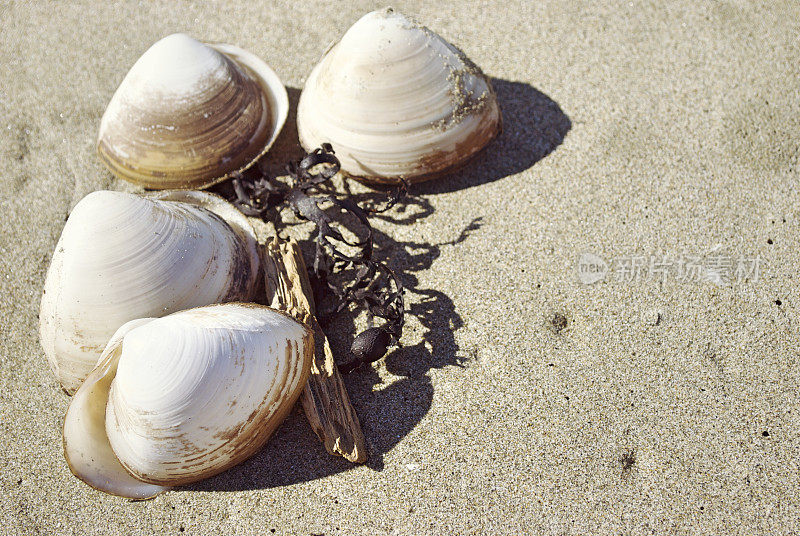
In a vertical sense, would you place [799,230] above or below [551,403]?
above

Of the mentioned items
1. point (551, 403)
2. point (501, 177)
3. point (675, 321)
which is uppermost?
point (501, 177)

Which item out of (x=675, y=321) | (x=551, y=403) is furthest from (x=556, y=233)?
(x=551, y=403)

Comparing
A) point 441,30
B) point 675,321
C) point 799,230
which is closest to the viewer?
point 675,321

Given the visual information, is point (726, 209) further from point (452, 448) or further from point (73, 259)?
point (73, 259)

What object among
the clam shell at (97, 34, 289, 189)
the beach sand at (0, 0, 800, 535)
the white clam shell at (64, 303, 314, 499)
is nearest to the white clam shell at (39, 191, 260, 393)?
the white clam shell at (64, 303, 314, 499)

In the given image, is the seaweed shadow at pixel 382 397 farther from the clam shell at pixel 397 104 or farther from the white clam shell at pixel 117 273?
the white clam shell at pixel 117 273

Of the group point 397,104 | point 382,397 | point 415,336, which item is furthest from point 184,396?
point 397,104

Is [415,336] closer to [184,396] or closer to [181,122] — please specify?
[184,396]
